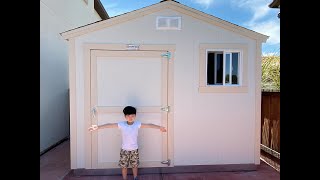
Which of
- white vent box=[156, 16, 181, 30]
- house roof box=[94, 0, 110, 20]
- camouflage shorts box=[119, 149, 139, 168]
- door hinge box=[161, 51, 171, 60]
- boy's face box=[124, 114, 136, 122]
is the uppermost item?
house roof box=[94, 0, 110, 20]

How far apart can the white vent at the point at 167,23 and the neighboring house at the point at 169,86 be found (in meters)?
0.02

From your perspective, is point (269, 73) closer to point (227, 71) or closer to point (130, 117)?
point (227, 71)

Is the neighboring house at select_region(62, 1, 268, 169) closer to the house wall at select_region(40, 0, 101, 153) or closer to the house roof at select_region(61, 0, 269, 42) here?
the house roof at select_region(61, 0, 269, 42)

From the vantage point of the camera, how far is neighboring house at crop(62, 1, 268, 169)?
4953mm

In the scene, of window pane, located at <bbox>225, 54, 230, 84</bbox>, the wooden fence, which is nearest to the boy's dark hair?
window pane, located at <bbox>225, 54, 230, 84</bbox>

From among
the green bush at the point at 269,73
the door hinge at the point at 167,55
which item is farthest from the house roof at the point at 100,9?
the door hinge at the point at 167,55

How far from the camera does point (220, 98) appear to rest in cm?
521

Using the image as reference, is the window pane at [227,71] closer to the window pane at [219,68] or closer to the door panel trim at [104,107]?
the window pane at [219,68]

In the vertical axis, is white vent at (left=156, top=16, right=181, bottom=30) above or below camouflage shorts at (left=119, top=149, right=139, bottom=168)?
above

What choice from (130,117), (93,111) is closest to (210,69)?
(130,117)

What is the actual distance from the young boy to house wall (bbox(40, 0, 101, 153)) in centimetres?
289
